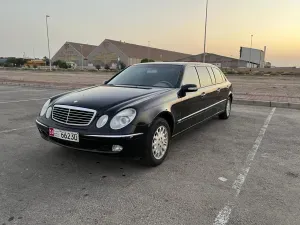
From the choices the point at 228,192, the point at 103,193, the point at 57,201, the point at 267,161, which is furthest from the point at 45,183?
the point at 267,161

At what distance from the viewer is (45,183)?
11.1 ft

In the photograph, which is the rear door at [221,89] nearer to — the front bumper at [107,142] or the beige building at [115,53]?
the front bumper at [107,142]

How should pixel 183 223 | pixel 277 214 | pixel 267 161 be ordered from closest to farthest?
pixel 183 223 → pixel 277 214 → pixel 267 161

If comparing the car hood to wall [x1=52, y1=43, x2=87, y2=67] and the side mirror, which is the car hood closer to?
the side mirror

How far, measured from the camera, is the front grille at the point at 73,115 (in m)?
3.61

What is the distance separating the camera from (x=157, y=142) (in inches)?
155

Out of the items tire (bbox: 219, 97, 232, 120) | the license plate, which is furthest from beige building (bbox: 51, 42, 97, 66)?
the license plate

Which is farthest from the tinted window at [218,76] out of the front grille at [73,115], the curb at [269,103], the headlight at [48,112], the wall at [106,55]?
the wall at [106,55]

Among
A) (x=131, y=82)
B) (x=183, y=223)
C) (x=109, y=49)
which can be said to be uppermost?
(x=109, y=49)

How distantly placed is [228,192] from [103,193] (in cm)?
147

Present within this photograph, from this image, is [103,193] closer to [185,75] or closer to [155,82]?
[155,82]

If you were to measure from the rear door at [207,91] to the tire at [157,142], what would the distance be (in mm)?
1574

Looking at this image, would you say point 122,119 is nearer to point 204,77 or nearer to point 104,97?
point 104,97

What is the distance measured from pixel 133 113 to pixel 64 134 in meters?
0.97
